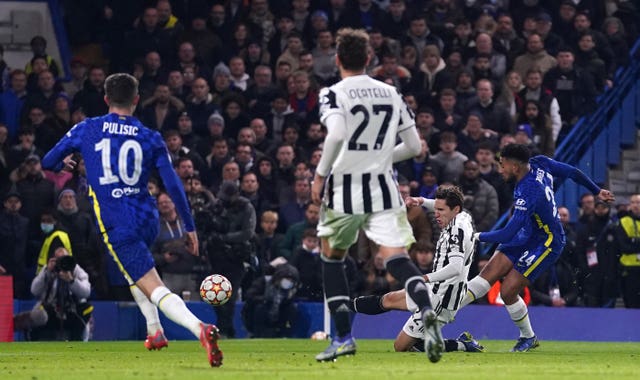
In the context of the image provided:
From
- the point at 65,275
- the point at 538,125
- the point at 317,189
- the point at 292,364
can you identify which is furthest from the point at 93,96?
the point at 317,189

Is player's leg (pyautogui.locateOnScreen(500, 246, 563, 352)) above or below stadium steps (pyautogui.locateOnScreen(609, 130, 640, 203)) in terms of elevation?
below

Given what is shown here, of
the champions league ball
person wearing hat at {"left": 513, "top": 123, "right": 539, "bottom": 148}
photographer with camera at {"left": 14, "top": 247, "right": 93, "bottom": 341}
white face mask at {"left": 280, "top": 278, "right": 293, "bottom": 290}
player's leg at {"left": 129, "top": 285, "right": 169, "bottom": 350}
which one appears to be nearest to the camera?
player's leg at {"left": 129, "top": 285, "right": 169, "bottom": 350}

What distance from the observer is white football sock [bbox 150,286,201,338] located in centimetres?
1135

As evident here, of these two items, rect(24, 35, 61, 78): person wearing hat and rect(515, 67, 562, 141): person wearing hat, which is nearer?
rect(24, 35, 61, 78): person wearing hat

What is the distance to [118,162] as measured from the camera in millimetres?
11930

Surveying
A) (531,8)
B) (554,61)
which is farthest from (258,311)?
(531,8)

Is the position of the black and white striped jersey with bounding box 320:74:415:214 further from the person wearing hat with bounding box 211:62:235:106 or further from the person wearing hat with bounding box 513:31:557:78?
the person wearing hat with bounding box 513:31:557:78

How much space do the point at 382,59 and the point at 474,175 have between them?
3.39 meters

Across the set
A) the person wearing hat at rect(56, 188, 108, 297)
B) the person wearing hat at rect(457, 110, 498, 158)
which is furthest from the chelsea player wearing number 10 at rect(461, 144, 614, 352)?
the person wearing hat at rect(457, 110, 498, 158)

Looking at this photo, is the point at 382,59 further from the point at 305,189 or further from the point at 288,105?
the point at 305,189

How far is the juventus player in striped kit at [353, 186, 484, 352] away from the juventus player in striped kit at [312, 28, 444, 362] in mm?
3028

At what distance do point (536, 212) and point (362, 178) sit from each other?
14.3 ft

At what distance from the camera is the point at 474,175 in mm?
22094

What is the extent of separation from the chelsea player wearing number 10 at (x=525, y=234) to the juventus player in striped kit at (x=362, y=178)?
12.2 ft
